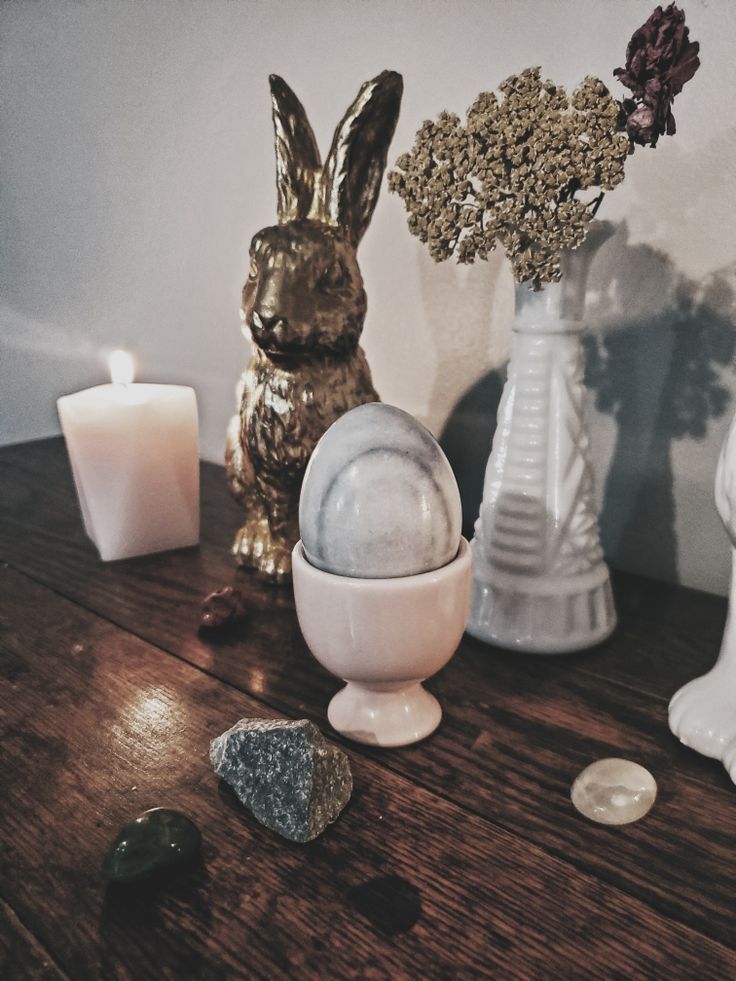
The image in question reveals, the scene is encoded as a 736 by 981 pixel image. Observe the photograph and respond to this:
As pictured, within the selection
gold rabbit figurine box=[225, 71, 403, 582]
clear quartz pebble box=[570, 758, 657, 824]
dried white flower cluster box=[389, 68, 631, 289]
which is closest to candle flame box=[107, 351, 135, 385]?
gold rabbit figurine box=[225, 71, 403, 582]

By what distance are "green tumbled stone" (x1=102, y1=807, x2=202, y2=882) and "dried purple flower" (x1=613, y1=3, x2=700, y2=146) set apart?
48 cm

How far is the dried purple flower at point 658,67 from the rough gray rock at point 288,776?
411mm

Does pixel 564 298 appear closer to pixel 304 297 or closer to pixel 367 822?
pixel 304 297

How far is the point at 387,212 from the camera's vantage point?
854 millimetres

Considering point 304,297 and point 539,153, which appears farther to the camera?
point 304,297

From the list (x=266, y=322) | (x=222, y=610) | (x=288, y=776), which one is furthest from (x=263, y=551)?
(x=288, y=776)

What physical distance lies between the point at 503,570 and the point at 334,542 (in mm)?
198

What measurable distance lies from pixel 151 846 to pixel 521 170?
44cm

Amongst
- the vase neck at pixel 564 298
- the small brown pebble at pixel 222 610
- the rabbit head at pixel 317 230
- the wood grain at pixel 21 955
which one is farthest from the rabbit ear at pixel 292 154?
the wood grain at pixel 21 955

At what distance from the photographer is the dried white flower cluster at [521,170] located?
470mm

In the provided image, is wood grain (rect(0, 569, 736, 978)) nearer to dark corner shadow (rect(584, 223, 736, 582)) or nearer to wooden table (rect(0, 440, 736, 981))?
wooden table (rect(0, 440, 736, 981))

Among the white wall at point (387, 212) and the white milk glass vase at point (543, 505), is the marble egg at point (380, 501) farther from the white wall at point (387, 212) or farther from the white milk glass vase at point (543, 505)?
the white wall at point (387, 212)

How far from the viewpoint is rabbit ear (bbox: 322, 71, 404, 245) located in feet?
2.03

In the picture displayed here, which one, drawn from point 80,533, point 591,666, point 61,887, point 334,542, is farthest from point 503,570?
point 80,533
